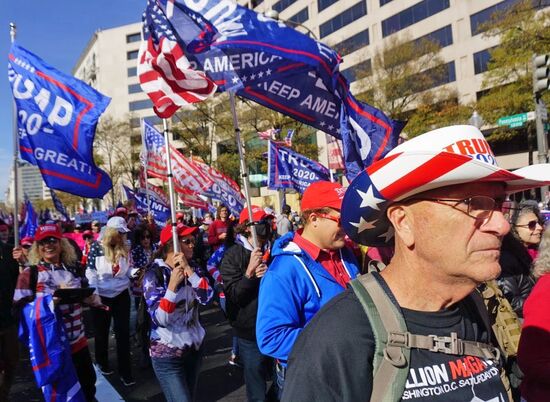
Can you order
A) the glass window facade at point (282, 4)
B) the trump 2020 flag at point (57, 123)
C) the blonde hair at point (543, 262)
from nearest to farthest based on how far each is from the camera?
the blonde hair at point (543, 262)
the trump 2020 flag at point (57, 123)
the glass window facade at point (282, 4)

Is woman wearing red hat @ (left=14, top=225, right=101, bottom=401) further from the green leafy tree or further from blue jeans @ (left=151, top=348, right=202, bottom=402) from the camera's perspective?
the green leafy tree

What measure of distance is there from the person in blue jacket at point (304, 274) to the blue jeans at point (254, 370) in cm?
87

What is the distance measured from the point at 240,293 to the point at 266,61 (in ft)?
6.69

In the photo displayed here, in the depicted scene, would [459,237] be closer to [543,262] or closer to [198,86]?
[543,262]

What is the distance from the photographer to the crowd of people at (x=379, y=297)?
1383 mm

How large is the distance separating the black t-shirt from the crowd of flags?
118 inches

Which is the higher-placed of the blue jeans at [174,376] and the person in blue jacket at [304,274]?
the person in blue jacket at [304,274]

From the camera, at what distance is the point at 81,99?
5711mm

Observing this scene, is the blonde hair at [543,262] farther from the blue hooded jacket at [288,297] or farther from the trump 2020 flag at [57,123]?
the trump 2020 flag at [57,123]

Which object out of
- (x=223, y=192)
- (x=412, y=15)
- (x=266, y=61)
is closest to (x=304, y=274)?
(x=266, y=61)

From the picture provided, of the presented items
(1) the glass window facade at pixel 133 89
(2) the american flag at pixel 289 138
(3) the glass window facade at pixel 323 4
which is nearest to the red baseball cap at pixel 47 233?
(2) the american flag at pixel 289 138

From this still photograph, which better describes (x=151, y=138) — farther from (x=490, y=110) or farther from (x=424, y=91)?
(x=424, y=91)

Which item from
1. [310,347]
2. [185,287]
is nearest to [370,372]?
[310,347]

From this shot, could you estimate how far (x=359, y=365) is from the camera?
4.43 ft
